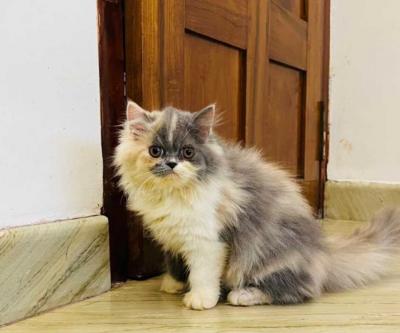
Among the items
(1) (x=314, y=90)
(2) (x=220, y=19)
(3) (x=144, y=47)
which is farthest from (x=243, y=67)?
Answer: (1) (x=314, y=90)

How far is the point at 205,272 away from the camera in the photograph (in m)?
0.98

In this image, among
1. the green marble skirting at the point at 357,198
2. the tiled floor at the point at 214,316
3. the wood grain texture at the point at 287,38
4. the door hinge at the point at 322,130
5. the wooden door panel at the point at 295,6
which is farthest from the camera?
the door hinge at the point at 322,130

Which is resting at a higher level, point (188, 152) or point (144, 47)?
point (144, 47)

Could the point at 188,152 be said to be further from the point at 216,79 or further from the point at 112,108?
the point at 216,79

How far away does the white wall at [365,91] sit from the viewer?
1988 mm

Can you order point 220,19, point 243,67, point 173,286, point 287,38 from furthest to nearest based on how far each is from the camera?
point 287,38, point 243,67, point 220,19, point 173,286

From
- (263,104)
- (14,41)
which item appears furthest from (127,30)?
(263,104)

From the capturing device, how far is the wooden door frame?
→ 43.6 inches

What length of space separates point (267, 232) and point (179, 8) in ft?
1.93

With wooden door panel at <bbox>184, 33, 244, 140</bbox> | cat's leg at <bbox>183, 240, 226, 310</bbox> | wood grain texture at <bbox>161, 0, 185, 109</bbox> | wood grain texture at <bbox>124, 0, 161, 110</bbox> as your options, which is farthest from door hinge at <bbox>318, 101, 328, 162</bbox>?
cat's leg at <bbox>183, 240, 226, 310</bbox>

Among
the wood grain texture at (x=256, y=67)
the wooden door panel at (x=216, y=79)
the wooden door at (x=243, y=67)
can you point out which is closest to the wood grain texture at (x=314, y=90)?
the wooden door at (x=243, y=67)

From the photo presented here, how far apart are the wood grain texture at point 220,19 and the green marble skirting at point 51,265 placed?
0.57 m

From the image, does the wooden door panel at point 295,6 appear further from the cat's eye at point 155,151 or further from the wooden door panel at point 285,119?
the cat's eye at point 155,151

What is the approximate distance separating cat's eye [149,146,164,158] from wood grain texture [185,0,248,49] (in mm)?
437
